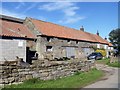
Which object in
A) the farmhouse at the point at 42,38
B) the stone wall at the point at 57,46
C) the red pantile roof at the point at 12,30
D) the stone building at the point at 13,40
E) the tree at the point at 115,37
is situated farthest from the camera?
the tree at the point at 115,37

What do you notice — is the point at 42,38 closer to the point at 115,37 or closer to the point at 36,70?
the point at 36,70

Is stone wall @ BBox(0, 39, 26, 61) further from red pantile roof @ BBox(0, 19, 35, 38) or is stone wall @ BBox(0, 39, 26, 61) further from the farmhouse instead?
red pantile roof @ BBox(0, 19, 35, 38)

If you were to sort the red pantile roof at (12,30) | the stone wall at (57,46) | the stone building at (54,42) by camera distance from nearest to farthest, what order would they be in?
1. the red pantile roof at (12,30)
2. the stone wall at (57,46)
3. the stone building at (54,42)

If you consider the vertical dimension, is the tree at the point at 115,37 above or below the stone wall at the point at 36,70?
above

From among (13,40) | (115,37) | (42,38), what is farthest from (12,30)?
(115,37)

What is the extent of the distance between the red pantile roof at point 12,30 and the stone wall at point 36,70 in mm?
14124

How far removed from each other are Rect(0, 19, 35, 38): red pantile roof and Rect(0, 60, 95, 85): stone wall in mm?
14124

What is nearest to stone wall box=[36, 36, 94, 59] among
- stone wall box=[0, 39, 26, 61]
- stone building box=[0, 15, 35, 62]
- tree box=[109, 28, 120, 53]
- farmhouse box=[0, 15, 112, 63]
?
farmhouse box=[0, 15, 112, 63]

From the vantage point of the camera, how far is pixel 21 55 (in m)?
27.3

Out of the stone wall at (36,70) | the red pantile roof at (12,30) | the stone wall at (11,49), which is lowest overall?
the stone wall at (36,70)

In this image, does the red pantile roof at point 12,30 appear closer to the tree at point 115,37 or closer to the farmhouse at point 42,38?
the farmhouse at point 42,38

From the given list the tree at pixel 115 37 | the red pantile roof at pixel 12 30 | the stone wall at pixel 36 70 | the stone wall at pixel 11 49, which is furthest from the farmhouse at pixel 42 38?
the tree at pixel 115 37

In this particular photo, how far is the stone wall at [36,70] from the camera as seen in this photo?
43.6 feet

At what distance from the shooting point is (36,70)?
1525 centimetres
